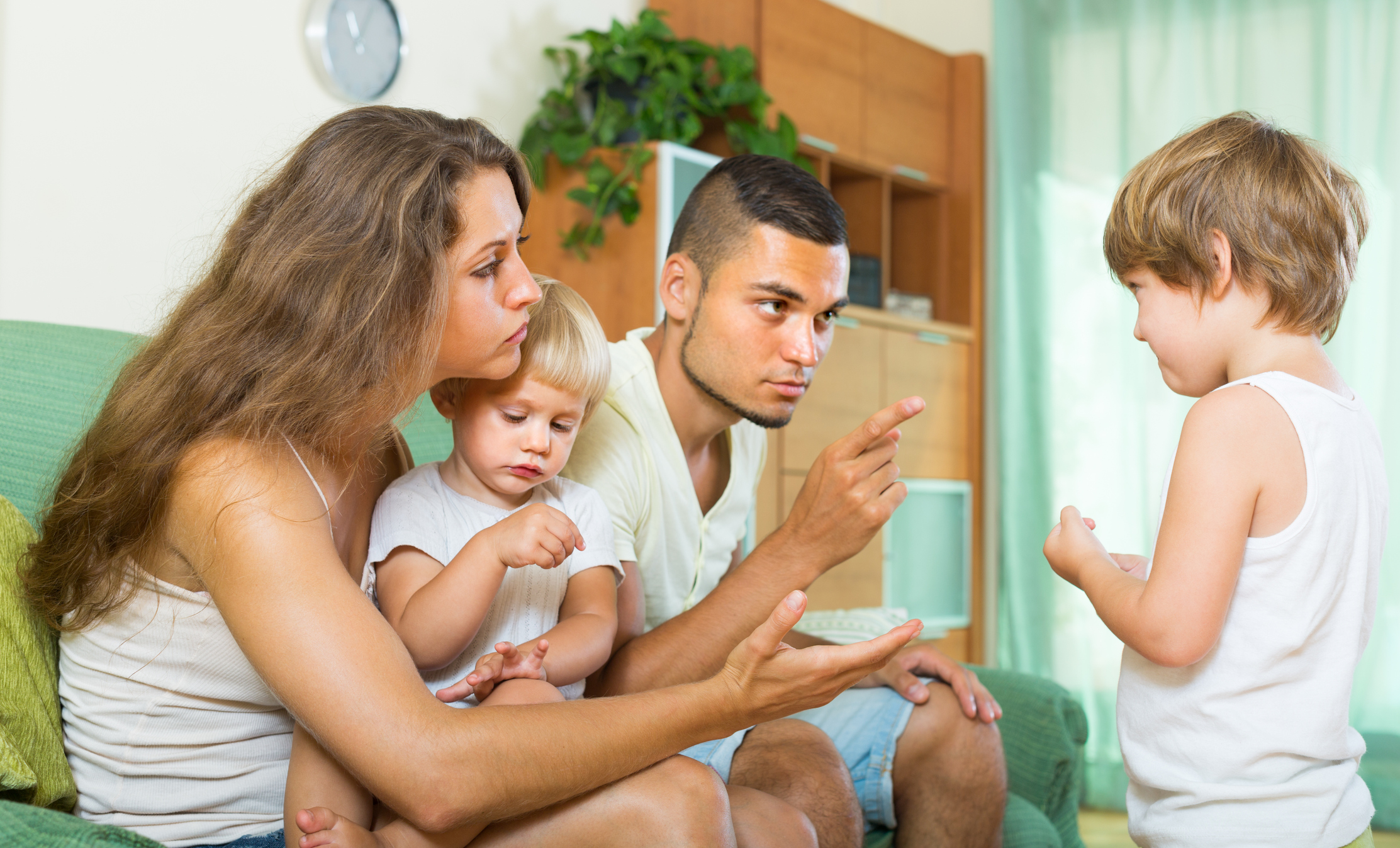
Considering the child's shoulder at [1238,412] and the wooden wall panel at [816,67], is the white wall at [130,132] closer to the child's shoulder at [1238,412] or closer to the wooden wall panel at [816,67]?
the wooden wall panel at [816,67]

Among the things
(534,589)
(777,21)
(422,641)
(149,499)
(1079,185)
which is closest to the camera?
(149,499)

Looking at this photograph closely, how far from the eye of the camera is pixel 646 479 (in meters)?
1.51

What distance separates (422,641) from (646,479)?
479 mm

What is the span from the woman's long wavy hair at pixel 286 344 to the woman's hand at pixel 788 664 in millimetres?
412

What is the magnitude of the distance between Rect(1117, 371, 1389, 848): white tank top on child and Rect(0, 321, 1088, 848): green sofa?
0.57 m

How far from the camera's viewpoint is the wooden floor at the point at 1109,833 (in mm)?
3092

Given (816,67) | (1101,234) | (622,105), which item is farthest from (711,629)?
(1101,234)

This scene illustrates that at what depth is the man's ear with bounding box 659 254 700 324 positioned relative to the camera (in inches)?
66.7

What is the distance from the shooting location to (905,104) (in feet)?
13.1

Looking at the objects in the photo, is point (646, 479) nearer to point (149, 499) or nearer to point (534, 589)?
point (534, 589)

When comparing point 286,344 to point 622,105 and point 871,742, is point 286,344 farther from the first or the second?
point 622,105

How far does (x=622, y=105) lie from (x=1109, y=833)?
255 centimetres

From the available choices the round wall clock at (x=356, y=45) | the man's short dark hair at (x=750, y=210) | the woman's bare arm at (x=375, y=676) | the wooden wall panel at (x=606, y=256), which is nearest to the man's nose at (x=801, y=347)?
the man's short dark hair at (x=750, y=210)

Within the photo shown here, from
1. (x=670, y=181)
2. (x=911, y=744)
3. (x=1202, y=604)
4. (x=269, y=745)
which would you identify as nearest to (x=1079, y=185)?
(x=670, y=181)
